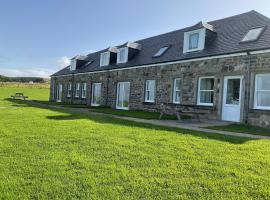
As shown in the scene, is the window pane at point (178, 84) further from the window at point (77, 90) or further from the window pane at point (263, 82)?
the window at point (77, 90)

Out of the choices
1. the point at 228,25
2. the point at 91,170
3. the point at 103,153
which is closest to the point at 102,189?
the point at 91,170

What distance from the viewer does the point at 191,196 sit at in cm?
457

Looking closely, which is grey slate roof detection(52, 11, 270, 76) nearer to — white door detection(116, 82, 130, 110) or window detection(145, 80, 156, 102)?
window detection(145, 80, 156, 102)

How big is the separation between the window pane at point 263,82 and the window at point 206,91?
2.72 m

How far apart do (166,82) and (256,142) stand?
34.8 feet

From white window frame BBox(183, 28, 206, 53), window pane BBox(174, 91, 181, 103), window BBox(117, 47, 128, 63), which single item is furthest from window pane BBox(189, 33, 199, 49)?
window BBox(117, 47, 128, 63)

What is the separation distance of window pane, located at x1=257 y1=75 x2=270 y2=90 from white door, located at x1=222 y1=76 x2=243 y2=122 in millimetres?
891

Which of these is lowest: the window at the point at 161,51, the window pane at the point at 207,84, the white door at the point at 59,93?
the white door at the point at 59,93

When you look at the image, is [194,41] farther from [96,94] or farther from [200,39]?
[96,94]

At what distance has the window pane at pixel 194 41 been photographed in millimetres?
18008

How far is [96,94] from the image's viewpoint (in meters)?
28.1

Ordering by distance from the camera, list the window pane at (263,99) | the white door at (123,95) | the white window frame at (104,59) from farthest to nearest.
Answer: the white window frame at (104,59) → the white door at (123,95) → the window pane at (263,99)

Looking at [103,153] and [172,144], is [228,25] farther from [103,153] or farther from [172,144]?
[103,153]

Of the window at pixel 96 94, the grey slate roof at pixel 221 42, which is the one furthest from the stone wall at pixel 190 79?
the window at pixel 96 94
